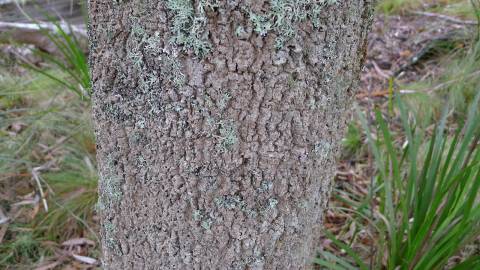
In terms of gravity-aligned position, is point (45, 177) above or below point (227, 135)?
below

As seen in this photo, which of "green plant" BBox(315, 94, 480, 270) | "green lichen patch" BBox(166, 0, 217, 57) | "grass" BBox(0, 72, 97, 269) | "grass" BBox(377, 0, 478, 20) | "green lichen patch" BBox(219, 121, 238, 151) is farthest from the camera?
"grass" BBox(377, 0, 478, 20)

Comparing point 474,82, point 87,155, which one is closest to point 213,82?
point 87,155

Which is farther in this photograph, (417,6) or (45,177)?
(417,6)

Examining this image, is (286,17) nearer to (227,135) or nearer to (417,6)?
(227,135)

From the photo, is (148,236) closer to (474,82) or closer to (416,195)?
(416,195)

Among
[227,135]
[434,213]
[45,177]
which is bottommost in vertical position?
[45,177]

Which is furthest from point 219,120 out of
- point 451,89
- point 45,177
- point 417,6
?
point 417,6

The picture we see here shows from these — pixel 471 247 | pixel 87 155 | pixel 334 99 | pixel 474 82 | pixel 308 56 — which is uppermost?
pixel 308 56

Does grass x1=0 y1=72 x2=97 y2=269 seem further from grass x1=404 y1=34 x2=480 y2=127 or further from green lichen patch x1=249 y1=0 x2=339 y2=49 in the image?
A: grass x1=404 y1=34 x2=480 y2=127

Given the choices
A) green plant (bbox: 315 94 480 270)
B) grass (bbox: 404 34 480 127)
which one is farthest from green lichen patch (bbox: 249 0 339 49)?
grass (bbox: 404 34 480 127)
